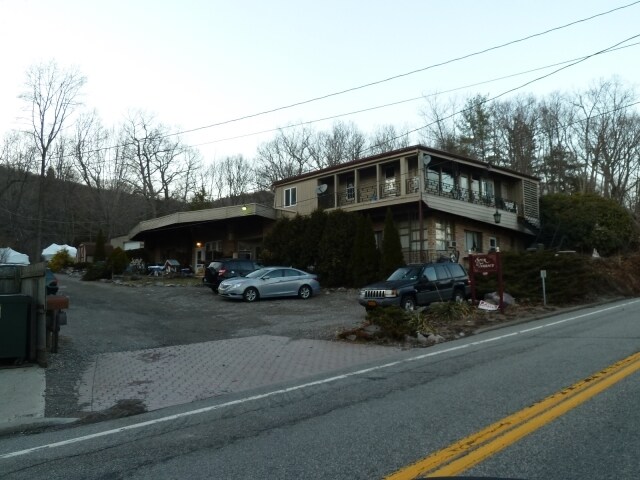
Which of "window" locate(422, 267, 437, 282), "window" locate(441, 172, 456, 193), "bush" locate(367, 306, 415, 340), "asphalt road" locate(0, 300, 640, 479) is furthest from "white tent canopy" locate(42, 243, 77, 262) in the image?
"asphalt road" locate(0, 300, 640, 479)

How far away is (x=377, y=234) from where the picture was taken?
30500 millimetres

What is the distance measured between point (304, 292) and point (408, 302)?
273 inches

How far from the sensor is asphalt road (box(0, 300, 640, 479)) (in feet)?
14.8

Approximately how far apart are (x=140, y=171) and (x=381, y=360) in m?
52.9

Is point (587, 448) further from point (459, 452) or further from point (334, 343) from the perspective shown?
point (334, 343)

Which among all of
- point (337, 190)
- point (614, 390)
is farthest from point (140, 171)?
point (614, 390)

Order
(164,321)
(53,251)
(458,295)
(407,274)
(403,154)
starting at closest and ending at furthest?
(164,321), (407,274), (458,295), (403,154), (53,251)

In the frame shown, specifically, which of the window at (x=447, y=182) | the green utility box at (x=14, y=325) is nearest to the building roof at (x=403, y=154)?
the window at (x=447, y=182)

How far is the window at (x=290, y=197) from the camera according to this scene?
34938 millimetres

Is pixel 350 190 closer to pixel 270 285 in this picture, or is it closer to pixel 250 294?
pixel 270 285

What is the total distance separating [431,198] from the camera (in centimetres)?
2708

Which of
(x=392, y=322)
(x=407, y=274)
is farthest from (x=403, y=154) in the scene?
(x=392, y=322)

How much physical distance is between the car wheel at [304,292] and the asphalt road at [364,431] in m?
14.4

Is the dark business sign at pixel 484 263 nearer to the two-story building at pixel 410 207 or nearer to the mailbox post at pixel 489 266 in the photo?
the mailbox post at pixel 489 266
